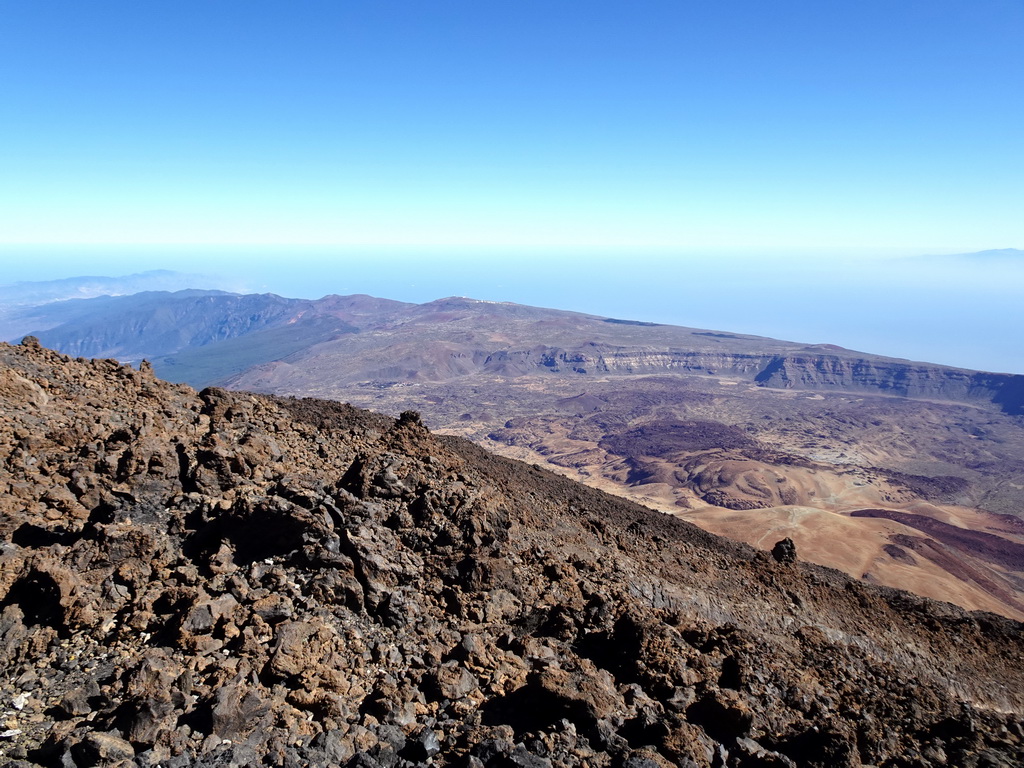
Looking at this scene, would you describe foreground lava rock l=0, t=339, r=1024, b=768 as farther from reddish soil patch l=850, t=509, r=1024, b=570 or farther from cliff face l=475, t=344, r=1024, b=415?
cliff face l=475, t=344, r=1024, b=415

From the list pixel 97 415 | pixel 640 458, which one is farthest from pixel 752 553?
pixel 640 458

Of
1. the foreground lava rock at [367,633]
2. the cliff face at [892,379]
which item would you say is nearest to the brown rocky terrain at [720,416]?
the cliff face at [892,379]

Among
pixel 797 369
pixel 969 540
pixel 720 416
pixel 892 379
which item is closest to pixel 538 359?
pixel 720 416

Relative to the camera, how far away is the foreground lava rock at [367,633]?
20.7 ft

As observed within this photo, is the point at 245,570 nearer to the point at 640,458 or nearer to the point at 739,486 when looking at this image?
the point at 739,486

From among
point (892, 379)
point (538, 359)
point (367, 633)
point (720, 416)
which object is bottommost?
point (720, 416)

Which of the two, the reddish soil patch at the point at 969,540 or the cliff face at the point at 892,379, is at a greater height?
the cliff face at the point at 892,379

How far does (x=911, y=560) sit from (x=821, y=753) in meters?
41.7

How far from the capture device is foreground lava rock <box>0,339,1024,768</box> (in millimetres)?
6301

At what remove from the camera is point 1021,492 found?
222ft

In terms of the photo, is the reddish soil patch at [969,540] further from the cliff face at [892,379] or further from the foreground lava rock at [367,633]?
the cliff face at [892,379]

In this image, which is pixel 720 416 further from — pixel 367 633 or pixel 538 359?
pixel 367 633

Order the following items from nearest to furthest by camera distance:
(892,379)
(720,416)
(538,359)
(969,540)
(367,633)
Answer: (367,633) → (969,540) → (720,416) → (892,379) → (538,359)

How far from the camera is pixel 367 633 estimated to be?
811 centimetres
